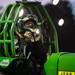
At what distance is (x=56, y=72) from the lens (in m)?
7.89

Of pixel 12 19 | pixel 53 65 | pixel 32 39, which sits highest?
pixel 12 19

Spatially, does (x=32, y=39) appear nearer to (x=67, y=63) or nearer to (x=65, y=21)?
(x=67, y=63)

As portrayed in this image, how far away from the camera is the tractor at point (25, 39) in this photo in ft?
31.7

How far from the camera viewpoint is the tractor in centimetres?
966

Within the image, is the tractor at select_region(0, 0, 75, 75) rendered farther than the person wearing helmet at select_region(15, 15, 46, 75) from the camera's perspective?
No

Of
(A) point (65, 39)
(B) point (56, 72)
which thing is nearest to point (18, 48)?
(B) point (56, 72)

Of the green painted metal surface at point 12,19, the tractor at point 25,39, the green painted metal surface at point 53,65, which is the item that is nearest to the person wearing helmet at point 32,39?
the tractor at point 25,39

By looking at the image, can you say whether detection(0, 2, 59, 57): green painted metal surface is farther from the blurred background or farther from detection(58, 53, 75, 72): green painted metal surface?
Answer: the blurred background

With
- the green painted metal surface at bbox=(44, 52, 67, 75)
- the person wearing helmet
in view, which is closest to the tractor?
the person wearing helmet

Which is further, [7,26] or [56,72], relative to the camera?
[7,26]

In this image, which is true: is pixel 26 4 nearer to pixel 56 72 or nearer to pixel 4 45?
pixel 4 45

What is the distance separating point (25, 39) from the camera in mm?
9891

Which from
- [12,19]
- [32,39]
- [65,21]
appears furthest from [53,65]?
[65,21]

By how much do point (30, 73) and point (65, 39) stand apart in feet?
33.6
